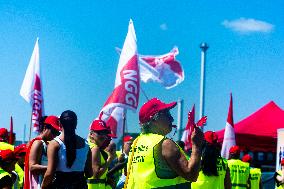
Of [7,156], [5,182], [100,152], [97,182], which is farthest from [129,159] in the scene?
[97,182]

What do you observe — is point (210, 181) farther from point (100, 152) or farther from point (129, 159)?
point (129, 159)

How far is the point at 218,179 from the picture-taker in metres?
8.02

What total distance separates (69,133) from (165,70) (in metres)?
16.9

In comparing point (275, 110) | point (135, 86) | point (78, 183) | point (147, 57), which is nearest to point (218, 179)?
point (78, 183)

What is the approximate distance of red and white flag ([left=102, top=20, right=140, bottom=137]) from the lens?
14773mm

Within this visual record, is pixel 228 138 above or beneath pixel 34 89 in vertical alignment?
beneath

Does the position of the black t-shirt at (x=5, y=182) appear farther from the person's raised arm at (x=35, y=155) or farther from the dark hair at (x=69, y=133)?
the dark hair at (x=69, y=133)

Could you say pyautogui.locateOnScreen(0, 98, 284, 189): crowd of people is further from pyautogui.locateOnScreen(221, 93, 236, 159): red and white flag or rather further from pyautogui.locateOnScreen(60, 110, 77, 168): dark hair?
pyautogui.locateOnScreen(221, 93, 236, 159): red and white flag

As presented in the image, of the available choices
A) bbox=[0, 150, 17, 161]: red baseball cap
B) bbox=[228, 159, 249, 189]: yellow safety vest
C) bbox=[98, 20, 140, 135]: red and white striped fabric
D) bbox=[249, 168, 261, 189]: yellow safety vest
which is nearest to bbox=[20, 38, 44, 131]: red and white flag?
bbox=[98, 20, 140, 135]: red and white striped fabric

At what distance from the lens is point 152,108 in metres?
5.22

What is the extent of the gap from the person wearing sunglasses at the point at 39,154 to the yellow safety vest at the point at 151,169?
4.61ft

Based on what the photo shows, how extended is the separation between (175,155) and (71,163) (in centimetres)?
142

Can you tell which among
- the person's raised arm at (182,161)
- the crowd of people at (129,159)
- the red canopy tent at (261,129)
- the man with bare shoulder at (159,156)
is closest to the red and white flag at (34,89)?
the crowd of people at (129,159)

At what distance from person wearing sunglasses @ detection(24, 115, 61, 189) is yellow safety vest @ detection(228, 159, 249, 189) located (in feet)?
19.8
